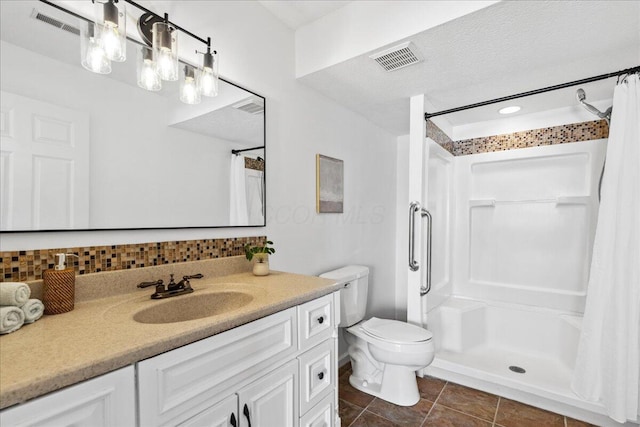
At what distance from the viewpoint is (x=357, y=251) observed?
8.84 feet

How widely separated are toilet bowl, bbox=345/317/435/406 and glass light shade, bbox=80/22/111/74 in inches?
80.5

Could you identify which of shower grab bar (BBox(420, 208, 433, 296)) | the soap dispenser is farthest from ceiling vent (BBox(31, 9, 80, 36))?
shower grab bar (BBox(420, 208, 433, 296))

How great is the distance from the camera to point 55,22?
3.50 ft

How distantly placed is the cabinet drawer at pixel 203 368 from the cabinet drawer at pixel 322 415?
37cm

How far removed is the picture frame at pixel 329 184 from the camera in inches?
87.9

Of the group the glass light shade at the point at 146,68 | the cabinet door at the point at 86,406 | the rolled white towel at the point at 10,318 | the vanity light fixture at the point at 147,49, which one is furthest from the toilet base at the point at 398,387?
the glass light shade at the point at 146,68

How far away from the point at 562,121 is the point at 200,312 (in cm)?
327

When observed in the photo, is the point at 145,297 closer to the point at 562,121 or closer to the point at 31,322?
the point at 31,322

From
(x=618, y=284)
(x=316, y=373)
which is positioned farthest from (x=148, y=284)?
(x=618, y=284)

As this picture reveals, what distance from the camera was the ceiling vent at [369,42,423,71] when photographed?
5.61ft

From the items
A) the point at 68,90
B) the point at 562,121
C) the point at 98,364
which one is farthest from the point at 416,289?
the point at 68,90

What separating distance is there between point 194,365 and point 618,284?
2.24 meters

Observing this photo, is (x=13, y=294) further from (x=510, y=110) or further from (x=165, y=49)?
(x=510, y=110)

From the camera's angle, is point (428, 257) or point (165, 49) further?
point (428, 257)
